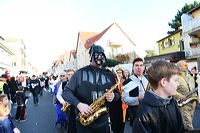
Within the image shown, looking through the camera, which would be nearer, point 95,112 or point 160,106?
point 160,106


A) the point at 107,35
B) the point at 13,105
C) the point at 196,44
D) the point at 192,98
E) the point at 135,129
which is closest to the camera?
the point at 135,129

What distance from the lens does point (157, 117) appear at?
2.48m

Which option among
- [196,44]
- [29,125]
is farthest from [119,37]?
[29,125]

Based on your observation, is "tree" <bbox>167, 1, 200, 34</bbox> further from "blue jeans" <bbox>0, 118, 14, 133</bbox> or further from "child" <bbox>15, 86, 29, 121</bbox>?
"blue jeans" <bbox>0, 118, 14, 133</bbox>

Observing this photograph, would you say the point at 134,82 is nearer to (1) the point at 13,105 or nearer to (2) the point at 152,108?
(2) the point at 152,108

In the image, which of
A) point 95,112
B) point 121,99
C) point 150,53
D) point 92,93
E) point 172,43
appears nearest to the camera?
point 95,112

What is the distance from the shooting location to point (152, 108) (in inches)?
98.1

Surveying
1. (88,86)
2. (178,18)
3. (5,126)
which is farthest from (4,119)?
(178,18)

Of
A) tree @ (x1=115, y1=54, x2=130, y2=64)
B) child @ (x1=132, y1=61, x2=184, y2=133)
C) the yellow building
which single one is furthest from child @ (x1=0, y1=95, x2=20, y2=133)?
tree @ (x1=115, y1=54, x2=130, y2=64)

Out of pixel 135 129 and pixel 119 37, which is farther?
pixel 119 37

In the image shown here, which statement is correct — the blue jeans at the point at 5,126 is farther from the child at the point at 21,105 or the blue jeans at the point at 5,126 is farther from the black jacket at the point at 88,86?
the child at the point at 21,105

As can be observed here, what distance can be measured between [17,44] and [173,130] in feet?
349

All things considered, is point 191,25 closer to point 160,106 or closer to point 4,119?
point 4,119

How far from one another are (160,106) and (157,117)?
10 cm
